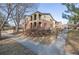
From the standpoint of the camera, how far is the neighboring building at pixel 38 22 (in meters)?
1.30

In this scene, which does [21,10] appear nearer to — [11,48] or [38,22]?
[38,22]

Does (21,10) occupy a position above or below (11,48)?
above

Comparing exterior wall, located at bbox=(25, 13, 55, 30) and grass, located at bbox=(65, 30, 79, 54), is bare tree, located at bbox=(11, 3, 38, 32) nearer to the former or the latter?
exterior wall, located at bbox=(25, 13, 55, 30)

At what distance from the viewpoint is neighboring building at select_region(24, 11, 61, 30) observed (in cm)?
130

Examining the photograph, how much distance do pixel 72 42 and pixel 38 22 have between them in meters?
0.29

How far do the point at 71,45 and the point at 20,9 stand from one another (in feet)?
1.51

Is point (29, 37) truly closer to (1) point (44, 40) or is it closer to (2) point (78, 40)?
(1) point (44, 40)

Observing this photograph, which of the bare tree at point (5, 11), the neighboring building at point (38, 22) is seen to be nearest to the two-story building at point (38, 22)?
the neighboring building at point (38, 22)

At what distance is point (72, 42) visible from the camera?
4.17 feet

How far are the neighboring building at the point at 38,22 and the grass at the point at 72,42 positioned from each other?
14 cm

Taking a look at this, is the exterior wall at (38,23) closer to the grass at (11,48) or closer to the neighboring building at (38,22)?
the neighboring building at (38,22)

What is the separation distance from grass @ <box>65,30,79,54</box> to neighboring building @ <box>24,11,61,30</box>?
0.46ft

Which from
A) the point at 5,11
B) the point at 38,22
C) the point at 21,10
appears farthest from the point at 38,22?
the point at 5,11

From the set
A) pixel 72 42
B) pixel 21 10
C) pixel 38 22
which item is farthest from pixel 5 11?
pixel 72 42
